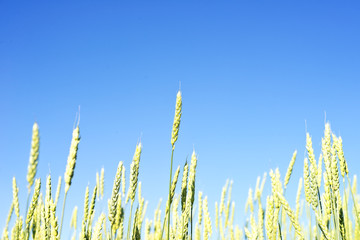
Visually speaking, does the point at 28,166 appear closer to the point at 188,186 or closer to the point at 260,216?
the point at 188,186

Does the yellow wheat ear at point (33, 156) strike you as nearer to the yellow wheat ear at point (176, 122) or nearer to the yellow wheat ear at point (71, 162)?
the yellow wheat ear at point (71, 162)

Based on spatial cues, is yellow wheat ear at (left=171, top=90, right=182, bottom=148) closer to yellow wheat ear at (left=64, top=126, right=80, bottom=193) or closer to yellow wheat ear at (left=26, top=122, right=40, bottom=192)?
yellow wheat ear at (left=64, top=126, right=80, bottom=193)

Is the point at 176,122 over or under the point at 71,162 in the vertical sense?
over

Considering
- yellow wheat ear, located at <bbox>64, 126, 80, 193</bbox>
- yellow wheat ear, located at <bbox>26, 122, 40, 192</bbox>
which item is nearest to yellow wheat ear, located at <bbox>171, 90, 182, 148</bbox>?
yellow wheat ear, located at <bbox>64, 126, 80, 193</bbox>

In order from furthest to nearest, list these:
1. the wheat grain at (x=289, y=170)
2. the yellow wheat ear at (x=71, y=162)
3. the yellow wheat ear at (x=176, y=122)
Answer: the wheat grain at (x=289, y=170)
the yellow wheat ear at (x=176, y=122)
the yellow wheat ear at (x=71, y=162)

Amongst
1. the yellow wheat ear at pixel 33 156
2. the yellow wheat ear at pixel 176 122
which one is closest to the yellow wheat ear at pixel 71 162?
the yellow wheat ear at pixel 33 156

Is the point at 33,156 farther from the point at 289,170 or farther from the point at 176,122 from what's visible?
the point at 289,170

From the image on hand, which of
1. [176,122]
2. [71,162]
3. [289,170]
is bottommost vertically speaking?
[71,162]

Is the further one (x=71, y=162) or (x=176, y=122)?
(x=176, y=122)

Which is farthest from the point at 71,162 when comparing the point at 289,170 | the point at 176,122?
the point at 289,170

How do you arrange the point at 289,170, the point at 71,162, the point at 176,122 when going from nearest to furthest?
the point at 71,162, the point at 176,122, the point at 289,170

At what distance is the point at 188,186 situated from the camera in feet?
6.39

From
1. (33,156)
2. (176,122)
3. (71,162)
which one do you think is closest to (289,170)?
(176,122)

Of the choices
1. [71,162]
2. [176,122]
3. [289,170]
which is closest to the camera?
[71,162]
